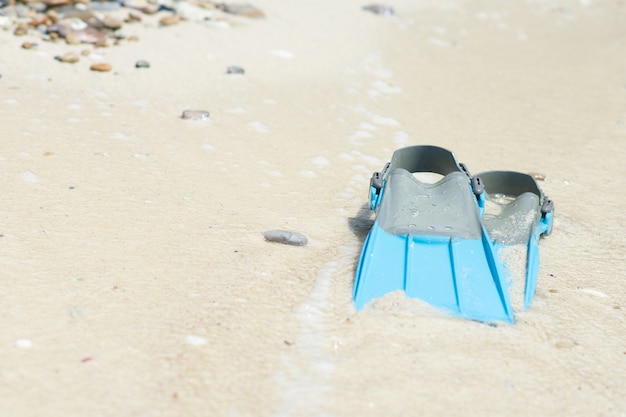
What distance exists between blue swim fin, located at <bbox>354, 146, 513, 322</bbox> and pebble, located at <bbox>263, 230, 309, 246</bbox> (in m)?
0.30

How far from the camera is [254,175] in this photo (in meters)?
4.04

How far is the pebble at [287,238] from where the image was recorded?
3.33 meters

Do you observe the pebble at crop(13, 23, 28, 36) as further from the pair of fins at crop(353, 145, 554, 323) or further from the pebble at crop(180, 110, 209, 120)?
the pair of fins at crop(353, 145, 554, 323)

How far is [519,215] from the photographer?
3.63 meters

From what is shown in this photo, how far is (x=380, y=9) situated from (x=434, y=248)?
14.3 feet

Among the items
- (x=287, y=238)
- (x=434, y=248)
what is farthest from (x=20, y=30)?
(x=434, y=248)

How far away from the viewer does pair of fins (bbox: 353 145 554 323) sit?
2990 mm

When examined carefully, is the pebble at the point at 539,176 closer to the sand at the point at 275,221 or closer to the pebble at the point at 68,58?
the sand at the point at 275,221

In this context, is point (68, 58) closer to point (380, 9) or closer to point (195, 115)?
point (195, 115)

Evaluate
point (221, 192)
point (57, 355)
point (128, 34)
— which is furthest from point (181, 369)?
point (128, 34)

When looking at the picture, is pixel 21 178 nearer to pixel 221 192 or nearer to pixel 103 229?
pixel 103 229

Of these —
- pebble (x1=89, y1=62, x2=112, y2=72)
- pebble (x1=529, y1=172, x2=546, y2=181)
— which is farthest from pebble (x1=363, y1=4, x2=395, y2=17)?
pebble (x1=529, y1=172, x2=546, y2=181)

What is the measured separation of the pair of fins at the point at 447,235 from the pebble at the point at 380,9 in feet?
11.7

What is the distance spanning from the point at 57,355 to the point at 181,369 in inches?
15.8
